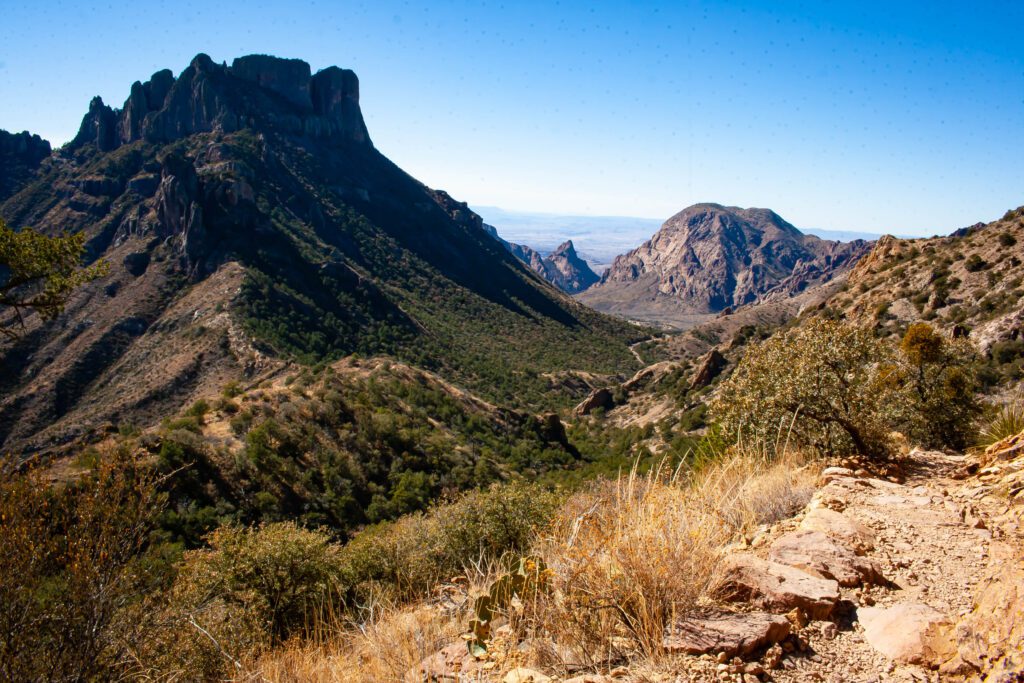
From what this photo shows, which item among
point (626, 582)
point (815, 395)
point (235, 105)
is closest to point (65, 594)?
point (626, 582)

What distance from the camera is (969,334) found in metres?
28.9

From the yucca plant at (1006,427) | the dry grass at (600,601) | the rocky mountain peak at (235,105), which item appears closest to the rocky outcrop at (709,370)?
the yucca plant at (1006,427)

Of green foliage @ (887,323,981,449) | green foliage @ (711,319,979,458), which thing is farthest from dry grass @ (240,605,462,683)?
green foliage @ (887,323,981,449)

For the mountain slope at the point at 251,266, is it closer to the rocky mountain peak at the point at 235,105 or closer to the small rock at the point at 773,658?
the rocky mountain peak at the point at 235,105

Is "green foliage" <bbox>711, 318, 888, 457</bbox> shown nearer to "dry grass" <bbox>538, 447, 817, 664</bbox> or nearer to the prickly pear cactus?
"dry grass" <bbox>538, 447, 817, 664</bbox>

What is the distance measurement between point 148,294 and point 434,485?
5279 cm

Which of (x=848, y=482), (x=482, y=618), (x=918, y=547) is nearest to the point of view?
(x=482, y=618)

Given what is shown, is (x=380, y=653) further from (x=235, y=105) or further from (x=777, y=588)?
(x=235, y=105)

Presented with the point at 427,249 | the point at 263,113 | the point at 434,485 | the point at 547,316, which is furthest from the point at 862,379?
the point at 263,113

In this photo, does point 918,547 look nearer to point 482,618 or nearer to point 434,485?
point 482,618

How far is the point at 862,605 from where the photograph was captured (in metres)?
3.69

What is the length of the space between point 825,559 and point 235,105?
133 metres

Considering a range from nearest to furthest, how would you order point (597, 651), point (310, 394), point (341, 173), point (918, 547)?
point (597, 651)
point (918, 547)
point (310, 394)
point (341, 173)

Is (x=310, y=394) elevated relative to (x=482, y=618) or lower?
lower
